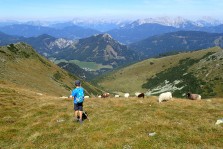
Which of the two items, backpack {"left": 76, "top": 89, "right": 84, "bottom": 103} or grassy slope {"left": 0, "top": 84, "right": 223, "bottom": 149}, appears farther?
backpack {"left": 76, "top": 89, "right": 84, "bottom": 103}

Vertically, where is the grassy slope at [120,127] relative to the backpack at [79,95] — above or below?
below

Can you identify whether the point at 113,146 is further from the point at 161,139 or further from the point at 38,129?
the point at 38,129

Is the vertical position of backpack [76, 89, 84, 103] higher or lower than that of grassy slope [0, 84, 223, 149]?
higher

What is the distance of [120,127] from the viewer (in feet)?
86.0

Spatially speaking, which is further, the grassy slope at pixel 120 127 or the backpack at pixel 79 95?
the backpack at pixel 79 95

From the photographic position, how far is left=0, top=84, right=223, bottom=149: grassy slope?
22875 mm

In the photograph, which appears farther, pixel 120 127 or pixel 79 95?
pixel 79 95

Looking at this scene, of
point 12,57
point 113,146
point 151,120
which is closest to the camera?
point 113,146

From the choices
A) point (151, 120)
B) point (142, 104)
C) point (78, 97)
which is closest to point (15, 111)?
point (78, 97)

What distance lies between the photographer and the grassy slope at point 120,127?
22.9m

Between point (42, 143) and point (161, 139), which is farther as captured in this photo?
point (42, 143)

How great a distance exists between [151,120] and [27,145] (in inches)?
459

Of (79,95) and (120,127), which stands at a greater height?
(79,95)

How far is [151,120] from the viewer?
1091 inches
